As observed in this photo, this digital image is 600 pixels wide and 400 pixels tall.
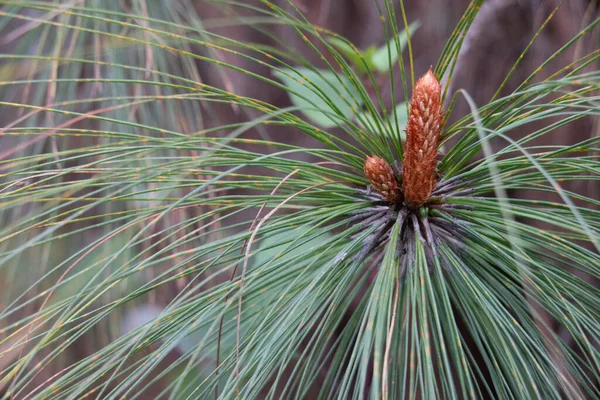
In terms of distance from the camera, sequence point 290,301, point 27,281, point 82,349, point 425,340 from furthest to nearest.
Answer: point 82,349
point 27,281
point 290,301
point 425,340

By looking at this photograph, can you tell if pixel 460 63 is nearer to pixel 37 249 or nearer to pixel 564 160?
pixel 564 160

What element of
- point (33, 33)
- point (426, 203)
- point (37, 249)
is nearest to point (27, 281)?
point (37, 249)

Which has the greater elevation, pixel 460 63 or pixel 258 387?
pixel 460 63
